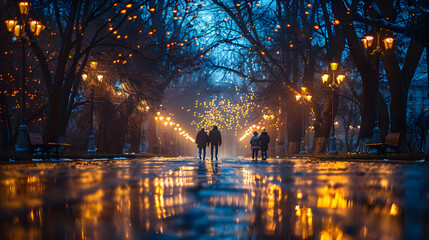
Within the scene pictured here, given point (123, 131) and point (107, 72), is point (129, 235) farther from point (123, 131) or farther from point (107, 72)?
point (123, 131)

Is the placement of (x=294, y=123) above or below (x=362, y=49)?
below

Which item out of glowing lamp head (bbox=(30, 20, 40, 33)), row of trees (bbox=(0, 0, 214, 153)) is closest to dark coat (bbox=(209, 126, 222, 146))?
row of trees (bbox=(0, 0, 214, 153))

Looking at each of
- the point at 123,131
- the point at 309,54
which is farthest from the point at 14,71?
the point at 309,54

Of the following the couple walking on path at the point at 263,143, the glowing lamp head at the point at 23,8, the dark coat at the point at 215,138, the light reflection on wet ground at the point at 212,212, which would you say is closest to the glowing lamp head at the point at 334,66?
the couple walking on path at the point at 263,143

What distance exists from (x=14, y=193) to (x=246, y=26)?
106 feet

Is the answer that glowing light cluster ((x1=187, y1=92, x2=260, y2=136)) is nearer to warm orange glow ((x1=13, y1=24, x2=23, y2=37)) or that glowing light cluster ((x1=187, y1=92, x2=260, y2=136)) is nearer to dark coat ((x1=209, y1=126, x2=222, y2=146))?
dark coat ((x1=209, y1=126, x2=222, y2=146))

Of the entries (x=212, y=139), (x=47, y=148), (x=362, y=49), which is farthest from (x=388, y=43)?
(x=47, y=148)

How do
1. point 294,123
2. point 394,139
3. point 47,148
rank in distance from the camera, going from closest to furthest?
point 47,148, point 394,139, point 294,123

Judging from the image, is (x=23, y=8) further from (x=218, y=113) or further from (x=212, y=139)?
(x=218, y=113)

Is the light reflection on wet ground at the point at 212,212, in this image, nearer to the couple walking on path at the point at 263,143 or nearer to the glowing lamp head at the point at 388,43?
the glowing lamp head at the point at 388,43

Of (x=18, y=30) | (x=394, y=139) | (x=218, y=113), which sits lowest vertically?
(x=394, y=139)

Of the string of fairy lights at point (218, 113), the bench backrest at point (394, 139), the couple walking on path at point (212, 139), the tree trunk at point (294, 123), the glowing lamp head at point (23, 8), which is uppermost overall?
the string of fairy lights at point (218, 113)

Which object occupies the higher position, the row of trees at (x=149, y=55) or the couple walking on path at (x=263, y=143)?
the row of trees at (x=149, y=55)

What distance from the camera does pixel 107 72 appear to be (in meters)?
30.2
